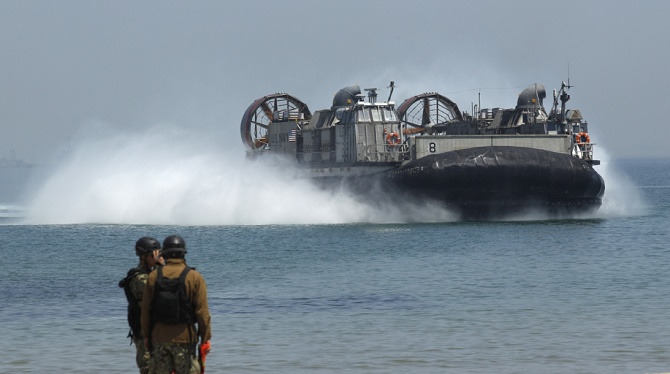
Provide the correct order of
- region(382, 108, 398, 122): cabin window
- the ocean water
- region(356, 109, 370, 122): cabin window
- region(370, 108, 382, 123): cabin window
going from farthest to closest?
region(382, 108, 398, 122): cabin window
region(370, 108, 382, 123): cabin window
region(356, 109, 370, 122): cabin window
the ocean water

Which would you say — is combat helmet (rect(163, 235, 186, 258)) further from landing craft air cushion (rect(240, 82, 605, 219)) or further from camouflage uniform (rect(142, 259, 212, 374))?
landing craft air cushion (rect(240, 82, 605, 219))

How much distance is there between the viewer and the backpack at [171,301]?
20.9 feet

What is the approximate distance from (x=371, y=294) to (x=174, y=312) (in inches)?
335

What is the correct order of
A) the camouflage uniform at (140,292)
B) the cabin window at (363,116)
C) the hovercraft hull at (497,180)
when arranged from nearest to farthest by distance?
the camouflage uniform at (140,292), the hovercraft hull at (497,180), the cabin window at (363,116)

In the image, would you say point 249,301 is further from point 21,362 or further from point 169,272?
point 169,272

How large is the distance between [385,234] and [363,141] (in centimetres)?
463

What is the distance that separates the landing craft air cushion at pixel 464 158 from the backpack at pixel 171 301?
63.9ft

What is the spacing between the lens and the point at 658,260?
1964 centimetres

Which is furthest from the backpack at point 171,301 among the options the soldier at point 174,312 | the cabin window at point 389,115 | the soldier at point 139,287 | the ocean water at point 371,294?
the cabin window at point 389,115

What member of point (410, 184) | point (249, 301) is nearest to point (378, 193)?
point (410, 184)

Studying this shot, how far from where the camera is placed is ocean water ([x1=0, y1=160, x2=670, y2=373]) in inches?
395

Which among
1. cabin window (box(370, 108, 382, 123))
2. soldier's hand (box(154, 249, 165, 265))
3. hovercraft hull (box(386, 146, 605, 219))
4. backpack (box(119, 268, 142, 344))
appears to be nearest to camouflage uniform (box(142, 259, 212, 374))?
soldier's hand (box(154, 249, 165, 265))

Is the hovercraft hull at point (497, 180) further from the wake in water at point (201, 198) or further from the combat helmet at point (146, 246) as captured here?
the combat helmet at point (146, 246)

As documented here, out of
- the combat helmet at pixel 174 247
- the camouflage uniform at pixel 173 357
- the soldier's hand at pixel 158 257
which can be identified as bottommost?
the camouflage uniform at pixel 173 357
